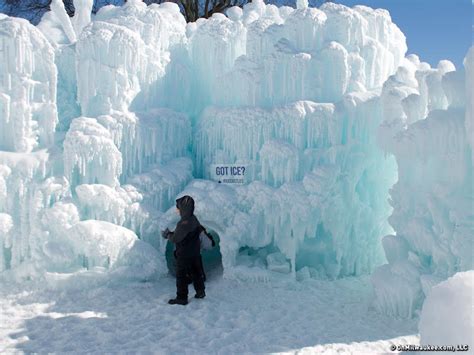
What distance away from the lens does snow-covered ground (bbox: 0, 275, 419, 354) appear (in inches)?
220

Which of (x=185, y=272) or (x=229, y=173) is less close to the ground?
(x=229, y=173)

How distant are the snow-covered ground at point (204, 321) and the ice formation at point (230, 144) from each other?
592 millimetres

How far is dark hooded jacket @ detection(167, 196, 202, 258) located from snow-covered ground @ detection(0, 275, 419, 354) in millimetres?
811

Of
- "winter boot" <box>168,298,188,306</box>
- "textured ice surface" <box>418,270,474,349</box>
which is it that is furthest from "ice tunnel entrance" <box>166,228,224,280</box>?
"textured ice surface" <box>418,270,474,349</box>

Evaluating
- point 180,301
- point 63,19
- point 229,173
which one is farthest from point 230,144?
point 63,19

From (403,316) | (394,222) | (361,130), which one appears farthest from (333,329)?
(361,130)

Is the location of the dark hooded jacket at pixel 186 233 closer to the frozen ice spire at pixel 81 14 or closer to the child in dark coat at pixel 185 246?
the child in dark coat at pixel 185 246

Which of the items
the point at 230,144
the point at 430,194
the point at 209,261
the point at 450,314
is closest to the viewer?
the point at 450,314

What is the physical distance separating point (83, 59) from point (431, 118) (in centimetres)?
615

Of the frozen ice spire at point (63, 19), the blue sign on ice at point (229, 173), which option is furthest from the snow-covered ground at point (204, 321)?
the frozen ice spire at point (63, 19)

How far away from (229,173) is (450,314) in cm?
551

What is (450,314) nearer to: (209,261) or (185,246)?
(185,246)

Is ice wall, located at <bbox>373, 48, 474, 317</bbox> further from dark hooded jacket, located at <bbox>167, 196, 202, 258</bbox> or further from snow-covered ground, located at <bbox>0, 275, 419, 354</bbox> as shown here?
dark hooded jacket, located at <bbox>167, 196, 202, 258</bbox>

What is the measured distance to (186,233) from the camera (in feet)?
22.1
